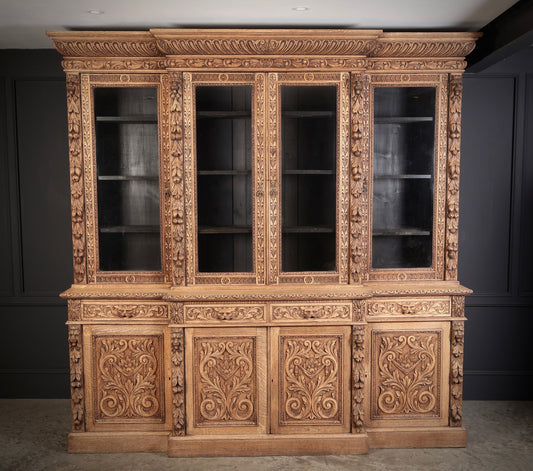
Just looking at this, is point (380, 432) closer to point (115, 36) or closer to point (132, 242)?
point (132, 242)

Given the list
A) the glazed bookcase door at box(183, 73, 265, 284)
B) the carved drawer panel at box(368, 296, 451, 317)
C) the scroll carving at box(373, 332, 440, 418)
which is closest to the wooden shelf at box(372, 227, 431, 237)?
the carved drawer panel at box(368, 296, 451, 317)

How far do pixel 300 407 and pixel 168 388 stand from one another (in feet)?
2.71

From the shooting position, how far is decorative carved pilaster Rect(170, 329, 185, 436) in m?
3.07

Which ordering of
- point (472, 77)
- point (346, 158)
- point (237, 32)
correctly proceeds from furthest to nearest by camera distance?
point (472, 77), point (346, 158), point (237, 32)

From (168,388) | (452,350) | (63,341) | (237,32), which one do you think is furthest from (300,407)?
(237,32)

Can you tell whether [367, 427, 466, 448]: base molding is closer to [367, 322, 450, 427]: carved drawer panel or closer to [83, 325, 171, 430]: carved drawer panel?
[367, 322, 450, 427]: carved drawer panel

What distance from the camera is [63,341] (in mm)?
3885

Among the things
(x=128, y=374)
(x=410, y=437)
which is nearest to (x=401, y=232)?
(x=410, y=437)

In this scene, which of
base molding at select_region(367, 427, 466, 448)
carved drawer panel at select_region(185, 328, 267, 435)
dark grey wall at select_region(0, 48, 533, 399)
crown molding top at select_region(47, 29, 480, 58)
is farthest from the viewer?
dark grey wall at select_region(0, 48, 533, 399)

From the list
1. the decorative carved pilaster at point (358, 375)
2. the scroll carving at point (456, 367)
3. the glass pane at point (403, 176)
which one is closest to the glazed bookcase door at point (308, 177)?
the glass pane at point (403, 176)

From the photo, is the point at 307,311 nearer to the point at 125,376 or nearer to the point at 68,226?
the point at 125,376

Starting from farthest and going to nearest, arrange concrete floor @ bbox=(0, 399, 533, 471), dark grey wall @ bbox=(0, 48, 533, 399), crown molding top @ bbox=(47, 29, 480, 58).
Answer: dark grey wall @ bbox=(0, 48, 533, 399)
concrete floor @ bbox=(0, 399, 533, 471)
crown molding top @ bbox=(47, 29, 480, 58)

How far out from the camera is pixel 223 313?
307 centimetres

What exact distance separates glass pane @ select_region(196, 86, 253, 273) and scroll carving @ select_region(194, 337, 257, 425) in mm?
472
